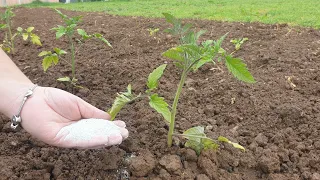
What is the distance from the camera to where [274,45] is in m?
3.41

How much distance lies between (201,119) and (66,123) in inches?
29.2

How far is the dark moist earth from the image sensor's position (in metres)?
1.68

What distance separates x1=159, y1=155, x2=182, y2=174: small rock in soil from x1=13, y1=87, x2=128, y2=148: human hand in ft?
0.67

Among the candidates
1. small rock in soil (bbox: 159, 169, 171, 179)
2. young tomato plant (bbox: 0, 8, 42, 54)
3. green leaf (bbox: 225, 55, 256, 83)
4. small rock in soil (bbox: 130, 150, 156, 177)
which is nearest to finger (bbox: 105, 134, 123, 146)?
small rock in soil (bbox: 130, 150, 156, 177)

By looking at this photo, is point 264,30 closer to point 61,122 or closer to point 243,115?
point 243,115

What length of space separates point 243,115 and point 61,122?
102cm

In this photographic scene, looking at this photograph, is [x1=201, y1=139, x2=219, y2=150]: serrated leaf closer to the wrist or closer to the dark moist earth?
the dark moist earth

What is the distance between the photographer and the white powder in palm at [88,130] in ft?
5.42

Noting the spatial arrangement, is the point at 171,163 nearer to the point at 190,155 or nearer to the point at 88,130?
the point at 190,155

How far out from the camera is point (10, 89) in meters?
1.81

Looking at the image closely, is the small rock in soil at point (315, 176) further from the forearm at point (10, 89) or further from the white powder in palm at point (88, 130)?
the forearm at point (10, 89)

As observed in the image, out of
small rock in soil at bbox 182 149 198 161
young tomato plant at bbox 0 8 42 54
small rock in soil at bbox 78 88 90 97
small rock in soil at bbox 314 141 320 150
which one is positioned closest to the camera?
small rock in soil at bbox 182 149 198 161

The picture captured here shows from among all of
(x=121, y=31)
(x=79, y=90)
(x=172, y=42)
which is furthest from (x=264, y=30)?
(x=79, y=90)

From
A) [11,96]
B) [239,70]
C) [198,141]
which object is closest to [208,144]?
[198,141]
